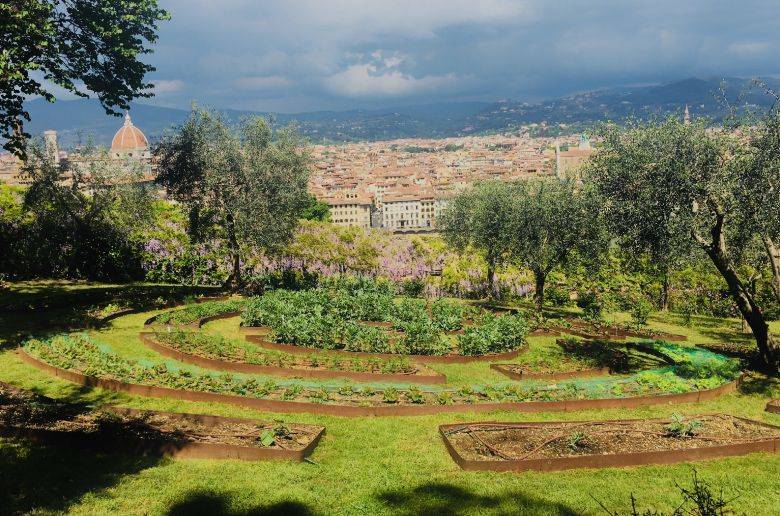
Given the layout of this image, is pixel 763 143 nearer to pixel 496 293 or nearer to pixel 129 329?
pixel 129 329

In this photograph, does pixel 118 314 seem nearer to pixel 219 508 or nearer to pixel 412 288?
pixel 219 508

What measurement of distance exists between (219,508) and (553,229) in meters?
23.1

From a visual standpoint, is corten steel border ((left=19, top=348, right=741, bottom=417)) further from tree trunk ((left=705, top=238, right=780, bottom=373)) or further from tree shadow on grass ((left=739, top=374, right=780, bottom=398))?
tree trunk ((left=705, top=238, right=780, bottom=373))

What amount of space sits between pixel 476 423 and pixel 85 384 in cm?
1025

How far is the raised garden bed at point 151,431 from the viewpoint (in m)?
10.2

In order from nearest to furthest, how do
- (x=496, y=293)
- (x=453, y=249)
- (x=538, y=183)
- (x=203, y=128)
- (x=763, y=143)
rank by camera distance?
(x=763, y=143)
(x=203, y=128)
(x=538, y=183)
(x=496, y=293)
(x=453, y=249)

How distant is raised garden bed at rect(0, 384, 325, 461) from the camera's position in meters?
10.2

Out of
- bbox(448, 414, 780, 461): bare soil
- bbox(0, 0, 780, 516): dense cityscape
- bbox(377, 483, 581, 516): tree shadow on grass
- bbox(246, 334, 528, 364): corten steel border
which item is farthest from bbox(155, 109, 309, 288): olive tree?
bbox(377, 483, 581, 516): tree shadow on grass

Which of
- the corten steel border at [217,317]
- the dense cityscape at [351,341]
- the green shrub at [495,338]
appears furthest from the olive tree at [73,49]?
the green shrub at [495,338]

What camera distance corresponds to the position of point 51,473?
359 inches

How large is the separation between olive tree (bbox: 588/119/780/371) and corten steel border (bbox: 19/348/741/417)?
5605 millimetres

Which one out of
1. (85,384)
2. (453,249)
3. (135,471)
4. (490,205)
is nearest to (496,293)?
(453,249)

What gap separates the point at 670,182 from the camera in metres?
17.2

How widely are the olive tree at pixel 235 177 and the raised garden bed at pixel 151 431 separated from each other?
17576mm
